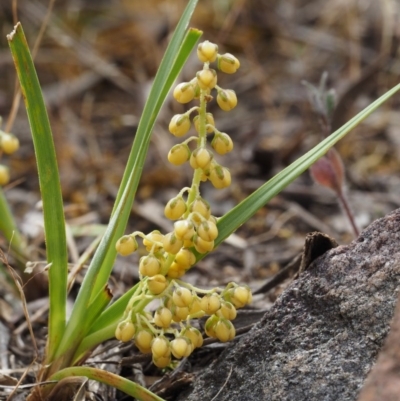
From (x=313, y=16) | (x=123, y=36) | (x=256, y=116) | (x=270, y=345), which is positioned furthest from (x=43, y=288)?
(x=313, y=16)

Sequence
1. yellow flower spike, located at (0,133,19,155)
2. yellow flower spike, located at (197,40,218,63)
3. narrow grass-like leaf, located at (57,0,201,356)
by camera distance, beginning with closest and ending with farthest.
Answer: yellow flower spike, located at (197,40,218,63)
narrow grass-like leaf, located at (57,0,201,356)
yellow flower spike, located at (0,133,19,155)

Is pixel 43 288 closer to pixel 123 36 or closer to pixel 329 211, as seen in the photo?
pixel 329 211

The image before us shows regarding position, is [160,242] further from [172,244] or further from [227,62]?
[227,62]

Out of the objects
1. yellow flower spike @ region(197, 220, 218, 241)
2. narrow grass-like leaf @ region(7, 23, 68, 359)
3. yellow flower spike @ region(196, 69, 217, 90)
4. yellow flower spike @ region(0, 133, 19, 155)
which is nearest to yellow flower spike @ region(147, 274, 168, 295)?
yellow flower spike @ region(197, 220, 218, 241)

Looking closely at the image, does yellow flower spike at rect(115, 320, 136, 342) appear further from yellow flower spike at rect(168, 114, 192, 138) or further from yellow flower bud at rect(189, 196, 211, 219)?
yellow flower spike at rect(168, 114, 192, 138)

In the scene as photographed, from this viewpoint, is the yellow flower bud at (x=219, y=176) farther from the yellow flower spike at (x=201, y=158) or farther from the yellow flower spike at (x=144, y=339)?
the yellow flower spike at (x=144, y=339)

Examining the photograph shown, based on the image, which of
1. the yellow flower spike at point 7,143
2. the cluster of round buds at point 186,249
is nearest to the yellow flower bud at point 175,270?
the cluster of round buds at point 186,249
